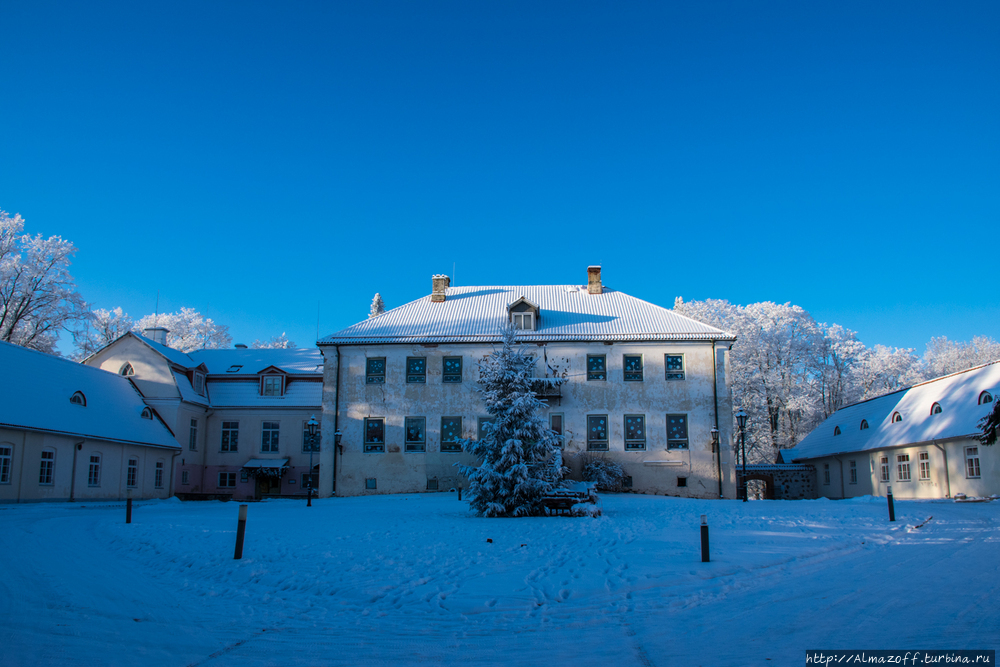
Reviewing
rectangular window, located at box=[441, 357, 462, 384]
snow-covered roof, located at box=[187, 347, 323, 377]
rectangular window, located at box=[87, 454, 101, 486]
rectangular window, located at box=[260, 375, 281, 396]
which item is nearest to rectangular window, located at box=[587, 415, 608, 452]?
rectangular window, located at box=[441, 357, 462, 384]

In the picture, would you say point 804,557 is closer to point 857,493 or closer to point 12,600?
point 12,600

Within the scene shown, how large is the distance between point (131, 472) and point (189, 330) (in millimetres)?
27005

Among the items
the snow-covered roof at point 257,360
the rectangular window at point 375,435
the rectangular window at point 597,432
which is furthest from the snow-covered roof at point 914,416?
the snow-covered roof at point 257,360

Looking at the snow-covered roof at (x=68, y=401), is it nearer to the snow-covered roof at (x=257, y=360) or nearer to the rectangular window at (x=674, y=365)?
the snow-covered roof at (x=257, y=360)

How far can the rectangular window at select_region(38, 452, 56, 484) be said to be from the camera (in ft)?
83.5

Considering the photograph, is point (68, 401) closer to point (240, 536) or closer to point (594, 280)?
point (240, 536)

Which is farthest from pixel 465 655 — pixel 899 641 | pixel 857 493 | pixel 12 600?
pixel 857 493

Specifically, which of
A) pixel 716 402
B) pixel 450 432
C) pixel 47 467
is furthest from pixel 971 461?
pixel 47 467

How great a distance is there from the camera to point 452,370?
105 feet

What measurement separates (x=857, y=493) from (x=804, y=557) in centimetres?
2581

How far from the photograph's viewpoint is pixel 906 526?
15.5m

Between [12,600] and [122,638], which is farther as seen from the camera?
[12,600]

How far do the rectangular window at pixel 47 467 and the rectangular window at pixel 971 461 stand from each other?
33391 millimetres

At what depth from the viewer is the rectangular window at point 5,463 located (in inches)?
927
